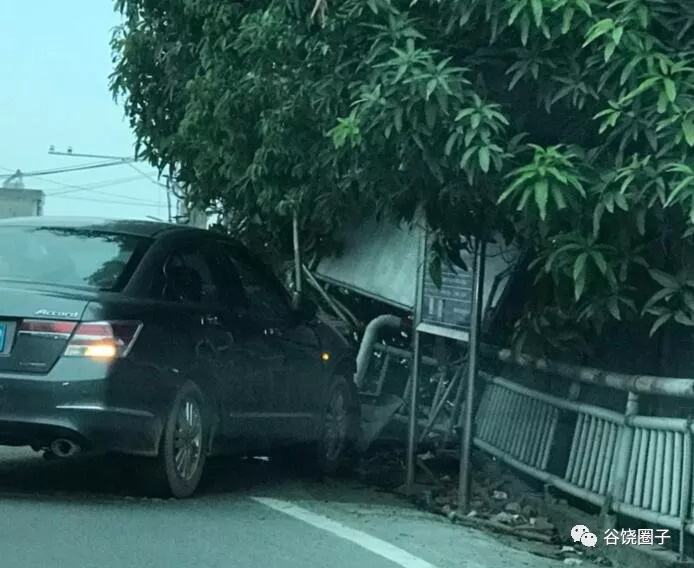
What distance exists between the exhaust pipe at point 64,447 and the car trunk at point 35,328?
0.44 meters

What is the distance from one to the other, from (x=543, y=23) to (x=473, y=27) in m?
0.70

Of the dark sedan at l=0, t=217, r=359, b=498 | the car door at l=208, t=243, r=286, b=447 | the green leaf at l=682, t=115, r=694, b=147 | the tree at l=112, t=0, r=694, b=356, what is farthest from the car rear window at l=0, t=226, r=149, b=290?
the green leaf at l=682, t=115, r=694, b=147

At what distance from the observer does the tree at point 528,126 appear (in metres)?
6.31

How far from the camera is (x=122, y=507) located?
24.1 feet

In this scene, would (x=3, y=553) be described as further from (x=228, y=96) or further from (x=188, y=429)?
(x=228, y=96)

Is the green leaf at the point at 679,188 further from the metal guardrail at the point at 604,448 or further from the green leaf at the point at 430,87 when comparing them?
the green leaf at the point at 430,87

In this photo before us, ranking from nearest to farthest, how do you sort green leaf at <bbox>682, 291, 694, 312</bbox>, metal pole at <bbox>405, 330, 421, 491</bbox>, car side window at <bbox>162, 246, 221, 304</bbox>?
green leaf at <bbox>682, 291, 694, 312</bbox> → car side window at <bbox>162, 246, 221, 304</bbox> → metal pole at <bbox>405, 330, 421, 491</bbox>

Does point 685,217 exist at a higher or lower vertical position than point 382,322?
higher

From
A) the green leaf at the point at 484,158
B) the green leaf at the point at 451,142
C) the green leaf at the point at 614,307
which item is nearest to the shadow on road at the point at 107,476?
the green leaf at the point at 451,142

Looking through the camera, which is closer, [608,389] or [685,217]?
[685,217]

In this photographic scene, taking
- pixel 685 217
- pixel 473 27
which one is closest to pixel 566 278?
pixel 685 217

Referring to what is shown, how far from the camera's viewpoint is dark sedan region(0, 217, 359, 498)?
7.11 m

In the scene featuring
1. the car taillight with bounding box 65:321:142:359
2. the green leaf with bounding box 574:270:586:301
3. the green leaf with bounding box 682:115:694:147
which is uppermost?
the green leaf with bounding box 682:115:694:147

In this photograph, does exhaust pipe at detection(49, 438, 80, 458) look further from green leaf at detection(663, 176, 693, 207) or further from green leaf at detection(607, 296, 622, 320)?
green leaf at detection(663, 176, 693, 207)
